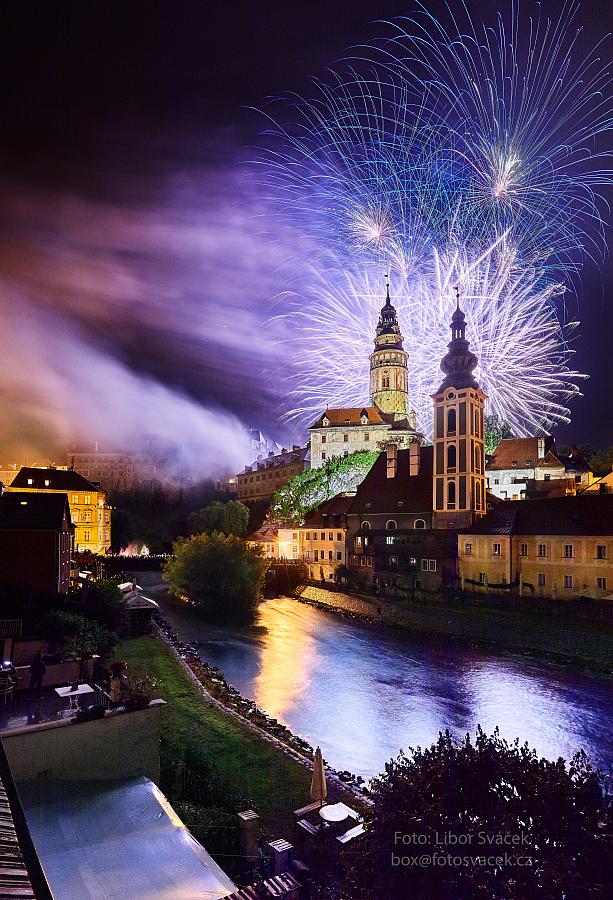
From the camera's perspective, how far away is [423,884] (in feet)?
A: 21.0

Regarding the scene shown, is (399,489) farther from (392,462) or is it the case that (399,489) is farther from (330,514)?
(330,514)

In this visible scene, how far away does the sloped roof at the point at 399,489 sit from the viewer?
2312 inches

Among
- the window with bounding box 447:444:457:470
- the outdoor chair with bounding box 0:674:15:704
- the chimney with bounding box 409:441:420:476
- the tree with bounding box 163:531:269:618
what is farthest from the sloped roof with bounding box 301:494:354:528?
the outdoor chair with bounding box 0:674:15:704

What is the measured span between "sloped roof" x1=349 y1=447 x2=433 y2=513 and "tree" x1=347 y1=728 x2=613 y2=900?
164 feet

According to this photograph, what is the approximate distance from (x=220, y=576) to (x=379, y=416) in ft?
171

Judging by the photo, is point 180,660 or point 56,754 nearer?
point 56,754

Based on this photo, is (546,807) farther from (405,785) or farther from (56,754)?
(56,754)

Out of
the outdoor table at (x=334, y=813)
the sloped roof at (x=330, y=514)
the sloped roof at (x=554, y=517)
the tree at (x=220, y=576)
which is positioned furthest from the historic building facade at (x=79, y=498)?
the outdoor table at (x=334, y=813)

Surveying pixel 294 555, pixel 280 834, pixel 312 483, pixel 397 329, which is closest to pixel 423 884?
pixel 280 834

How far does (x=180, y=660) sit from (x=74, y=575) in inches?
688

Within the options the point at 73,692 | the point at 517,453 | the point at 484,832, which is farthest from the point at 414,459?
the point at 484,832

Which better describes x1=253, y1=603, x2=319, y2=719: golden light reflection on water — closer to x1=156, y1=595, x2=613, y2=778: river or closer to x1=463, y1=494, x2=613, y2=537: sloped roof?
x1=156, y1=595, x2=613, y2=778: river

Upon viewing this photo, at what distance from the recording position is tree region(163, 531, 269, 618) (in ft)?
162

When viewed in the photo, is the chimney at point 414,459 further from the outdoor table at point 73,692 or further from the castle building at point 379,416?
the outdoor table at point 73,692
